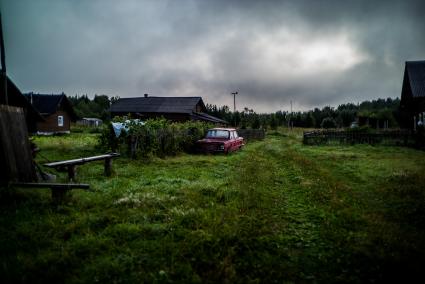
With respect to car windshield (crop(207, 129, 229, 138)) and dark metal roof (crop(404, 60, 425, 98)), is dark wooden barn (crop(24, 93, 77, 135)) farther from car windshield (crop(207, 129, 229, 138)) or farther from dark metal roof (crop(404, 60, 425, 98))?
dark metal roof (crop(404, 60, 425, 98))

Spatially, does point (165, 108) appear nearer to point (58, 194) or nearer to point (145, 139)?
point (145, 139)

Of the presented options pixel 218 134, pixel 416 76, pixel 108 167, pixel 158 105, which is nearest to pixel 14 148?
pixel 108 167

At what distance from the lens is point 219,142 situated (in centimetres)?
1595

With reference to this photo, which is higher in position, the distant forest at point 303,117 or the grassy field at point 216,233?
the distant forest at point 303,117

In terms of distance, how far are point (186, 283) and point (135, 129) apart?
1078 cm

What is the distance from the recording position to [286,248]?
4.17m

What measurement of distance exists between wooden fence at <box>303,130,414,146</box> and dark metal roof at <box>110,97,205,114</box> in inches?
779

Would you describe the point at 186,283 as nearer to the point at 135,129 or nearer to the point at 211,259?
the point at 211,259

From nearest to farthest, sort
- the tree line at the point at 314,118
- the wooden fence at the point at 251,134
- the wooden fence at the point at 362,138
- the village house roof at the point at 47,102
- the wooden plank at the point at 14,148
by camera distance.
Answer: the wooden plank at the point at 14,148 → the wooden fence at the point at 362,138 → the wooden fence at the point at 251,134 → the village house roof at the point at 47,102 → the tree line at the point at 314,118

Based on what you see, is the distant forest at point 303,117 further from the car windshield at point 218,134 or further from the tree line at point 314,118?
the car windshield at point 218,134

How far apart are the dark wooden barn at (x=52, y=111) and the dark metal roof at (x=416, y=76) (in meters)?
39.9

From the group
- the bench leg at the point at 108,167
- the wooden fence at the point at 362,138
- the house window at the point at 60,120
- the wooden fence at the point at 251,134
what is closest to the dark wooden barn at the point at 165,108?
the wooden fence at the point at 251,134

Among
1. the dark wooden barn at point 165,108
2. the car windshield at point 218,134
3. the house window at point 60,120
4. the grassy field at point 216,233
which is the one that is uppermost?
the dark wooden barn at point 165,108

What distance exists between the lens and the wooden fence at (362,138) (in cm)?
2127
